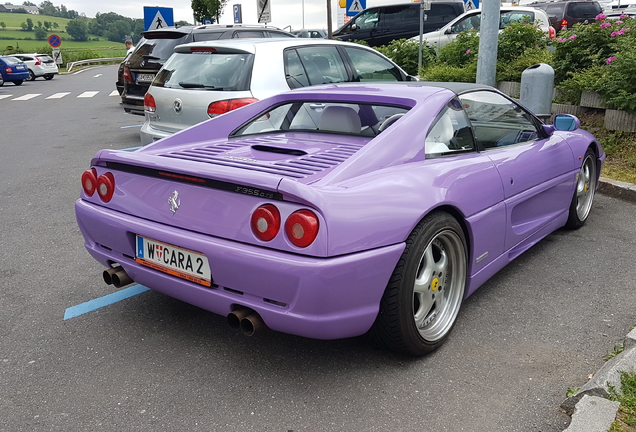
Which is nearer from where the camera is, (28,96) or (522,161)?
(522,161)

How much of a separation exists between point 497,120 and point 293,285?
227 cm

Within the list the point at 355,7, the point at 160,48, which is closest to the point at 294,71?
the point at 160,48

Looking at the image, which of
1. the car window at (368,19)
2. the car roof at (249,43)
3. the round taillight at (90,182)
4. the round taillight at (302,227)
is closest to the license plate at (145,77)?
the car roof at (249,43)

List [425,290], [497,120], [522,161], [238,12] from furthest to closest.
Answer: [238,12] < [497,120] < [522,161] < [425,290]

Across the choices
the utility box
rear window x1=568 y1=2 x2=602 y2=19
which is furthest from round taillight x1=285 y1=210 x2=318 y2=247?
rear window x1=568 y1=2 x2=602 y2=19

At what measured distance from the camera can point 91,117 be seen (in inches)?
561

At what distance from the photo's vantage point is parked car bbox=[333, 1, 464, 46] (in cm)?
1769

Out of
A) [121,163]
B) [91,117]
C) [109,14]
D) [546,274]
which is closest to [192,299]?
[121,163]

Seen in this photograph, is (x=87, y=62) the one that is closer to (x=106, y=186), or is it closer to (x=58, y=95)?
(x=58, y=95)

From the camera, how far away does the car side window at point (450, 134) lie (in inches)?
132

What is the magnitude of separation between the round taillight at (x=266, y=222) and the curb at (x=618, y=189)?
4797mm

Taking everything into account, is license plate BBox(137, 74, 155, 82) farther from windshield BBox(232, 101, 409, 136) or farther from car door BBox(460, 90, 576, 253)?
car door BBox(460, 90, 576, 253)

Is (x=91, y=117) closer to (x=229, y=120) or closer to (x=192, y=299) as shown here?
(x=229, y=120)

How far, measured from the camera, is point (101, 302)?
12.6ft
